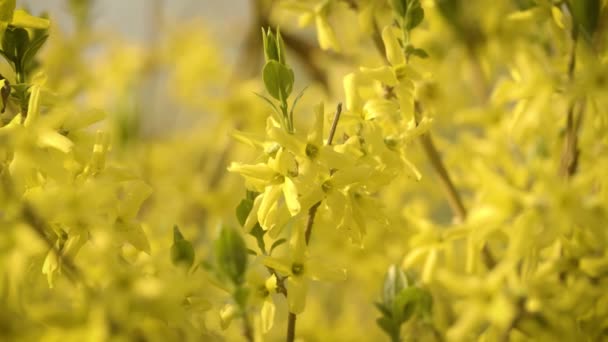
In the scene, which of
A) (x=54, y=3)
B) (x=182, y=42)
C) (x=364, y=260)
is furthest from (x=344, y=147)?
(x=54, y=3)

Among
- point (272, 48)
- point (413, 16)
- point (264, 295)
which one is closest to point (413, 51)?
point (413, 16)

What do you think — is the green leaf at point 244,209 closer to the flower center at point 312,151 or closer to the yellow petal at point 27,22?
the flower center at point 312,151

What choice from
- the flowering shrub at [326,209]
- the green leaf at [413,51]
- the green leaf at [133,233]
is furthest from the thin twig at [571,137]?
the green leaf at [133,233]

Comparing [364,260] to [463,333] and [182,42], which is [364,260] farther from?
[182,42]

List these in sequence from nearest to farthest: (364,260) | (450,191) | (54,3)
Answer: (450,191), (364,260), (54,3)

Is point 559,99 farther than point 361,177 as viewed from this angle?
Yes
